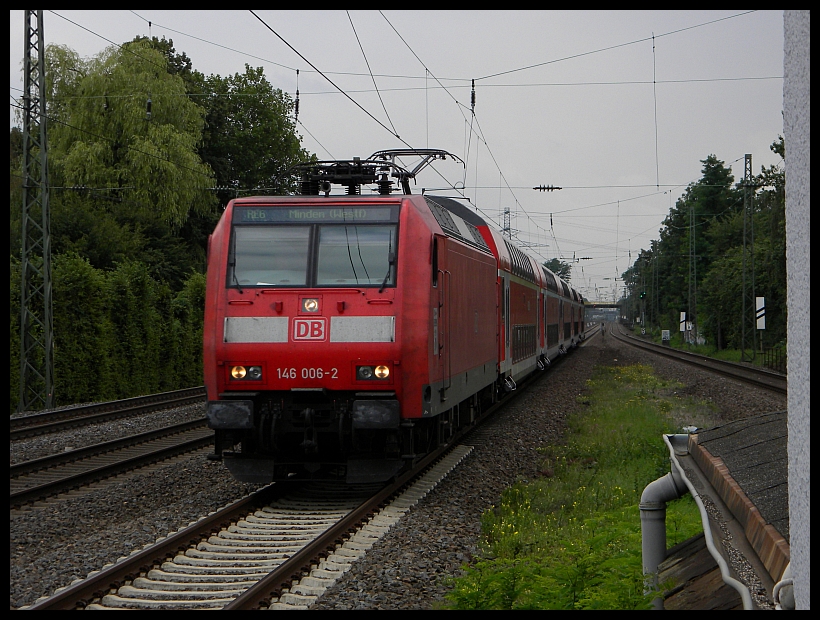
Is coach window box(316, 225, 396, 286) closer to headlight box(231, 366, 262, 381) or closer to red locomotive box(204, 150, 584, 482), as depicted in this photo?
red locomotive box(204, 150, 584, 482)

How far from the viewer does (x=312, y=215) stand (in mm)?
10258

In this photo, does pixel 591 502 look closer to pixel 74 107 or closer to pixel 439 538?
pixel 439 538

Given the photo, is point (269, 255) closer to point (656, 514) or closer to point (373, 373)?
point (373, 373)

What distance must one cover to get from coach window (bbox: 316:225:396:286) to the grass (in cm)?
272

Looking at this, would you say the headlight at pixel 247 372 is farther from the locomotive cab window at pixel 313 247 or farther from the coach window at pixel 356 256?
the coach window at pixel 356 256

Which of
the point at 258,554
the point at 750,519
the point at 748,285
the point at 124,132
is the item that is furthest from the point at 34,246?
the point at 748,285

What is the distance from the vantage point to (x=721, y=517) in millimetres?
3820

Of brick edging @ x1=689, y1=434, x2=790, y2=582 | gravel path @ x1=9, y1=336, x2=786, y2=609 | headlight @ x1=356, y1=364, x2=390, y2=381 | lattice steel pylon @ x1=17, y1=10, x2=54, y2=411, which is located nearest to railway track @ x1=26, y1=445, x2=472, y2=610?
gravel path @ x1=9, y1=336, x2=786, y2=609

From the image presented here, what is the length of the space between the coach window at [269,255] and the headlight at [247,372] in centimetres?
89

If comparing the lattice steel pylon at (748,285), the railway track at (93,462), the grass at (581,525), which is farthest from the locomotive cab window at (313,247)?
the lattice steel pylon at (748,285)

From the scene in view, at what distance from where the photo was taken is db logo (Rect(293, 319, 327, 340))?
32.2 ft

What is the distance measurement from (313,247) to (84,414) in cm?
1251

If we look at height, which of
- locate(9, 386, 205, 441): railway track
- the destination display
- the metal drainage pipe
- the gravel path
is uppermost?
the destination display

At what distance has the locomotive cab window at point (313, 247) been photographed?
33.0 ft
